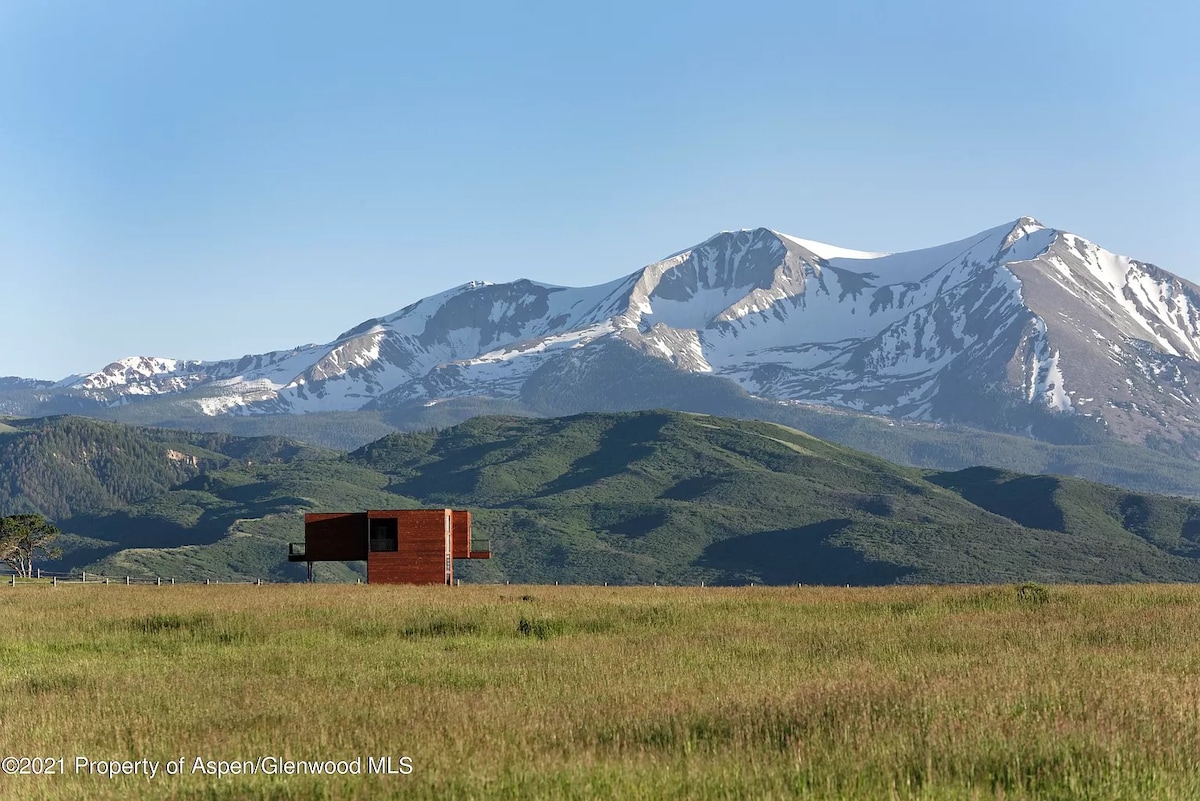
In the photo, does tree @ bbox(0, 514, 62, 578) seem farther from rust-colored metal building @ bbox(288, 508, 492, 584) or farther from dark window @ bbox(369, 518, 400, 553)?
dark window @ bbox(369, 518, 400, 553)

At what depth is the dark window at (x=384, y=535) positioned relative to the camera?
93875mm

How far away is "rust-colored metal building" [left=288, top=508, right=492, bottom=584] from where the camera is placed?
93.4 metres

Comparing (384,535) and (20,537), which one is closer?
(384,535)

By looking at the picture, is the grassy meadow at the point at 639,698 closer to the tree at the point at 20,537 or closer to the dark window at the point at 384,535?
the dark window at the point at 384,535

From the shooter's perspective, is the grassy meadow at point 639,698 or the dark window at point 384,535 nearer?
the grassy meadow at point 639,698

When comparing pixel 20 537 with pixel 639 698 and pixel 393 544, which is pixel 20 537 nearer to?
pixel 393 544

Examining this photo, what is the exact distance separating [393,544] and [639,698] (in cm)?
7115

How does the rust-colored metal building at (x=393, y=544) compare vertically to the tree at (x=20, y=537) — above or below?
above

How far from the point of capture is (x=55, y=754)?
21.2 metres

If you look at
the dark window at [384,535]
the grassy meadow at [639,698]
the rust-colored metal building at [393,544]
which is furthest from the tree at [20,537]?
the grassy meadow at [639,698]

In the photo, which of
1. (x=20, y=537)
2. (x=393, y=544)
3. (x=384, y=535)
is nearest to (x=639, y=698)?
(x=393, y=544)

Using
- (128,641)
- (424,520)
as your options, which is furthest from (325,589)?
(424,520)

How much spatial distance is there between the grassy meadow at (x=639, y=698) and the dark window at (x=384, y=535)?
46851 millimetres

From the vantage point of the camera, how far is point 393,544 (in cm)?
9419
